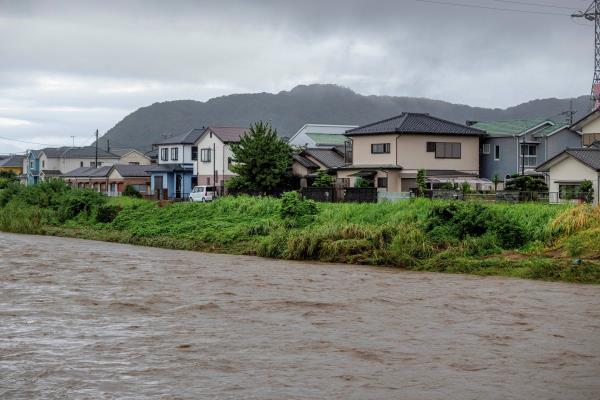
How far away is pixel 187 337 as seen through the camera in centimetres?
1332

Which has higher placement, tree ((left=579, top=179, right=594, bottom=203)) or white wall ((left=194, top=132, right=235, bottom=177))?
white wall ((left=194, top=132, right=235, bottom=177))

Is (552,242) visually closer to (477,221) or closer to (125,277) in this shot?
(477,221)

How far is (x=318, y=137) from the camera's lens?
227 feet

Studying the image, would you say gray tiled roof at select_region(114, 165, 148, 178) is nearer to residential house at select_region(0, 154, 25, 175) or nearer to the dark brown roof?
the dark brown roof

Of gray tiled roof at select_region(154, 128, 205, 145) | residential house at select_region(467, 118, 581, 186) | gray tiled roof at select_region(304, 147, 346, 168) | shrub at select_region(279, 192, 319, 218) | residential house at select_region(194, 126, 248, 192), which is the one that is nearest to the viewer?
shrub at select_region(279, 192, 319, 218)

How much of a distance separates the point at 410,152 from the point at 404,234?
87.4ft

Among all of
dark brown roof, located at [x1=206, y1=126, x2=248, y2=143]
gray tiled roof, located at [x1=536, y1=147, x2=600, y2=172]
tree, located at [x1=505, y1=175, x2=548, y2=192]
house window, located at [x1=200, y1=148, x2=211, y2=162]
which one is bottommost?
tree, located at [x1=505, y1=175, x2=548, y2=192]

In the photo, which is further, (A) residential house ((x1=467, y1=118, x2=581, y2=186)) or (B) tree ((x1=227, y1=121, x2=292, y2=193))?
(A) residential house ((x1=467, y1=118, x2=581, y2=186))

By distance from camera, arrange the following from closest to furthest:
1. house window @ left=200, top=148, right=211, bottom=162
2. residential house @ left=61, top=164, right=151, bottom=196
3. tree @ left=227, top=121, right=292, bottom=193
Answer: tree @ left=227, top=121, right=292, bottom=193 → house window @ left=200, top=148, right=211, bottom=162 → residential house @ left=61, top=164, right=151, bottom=196

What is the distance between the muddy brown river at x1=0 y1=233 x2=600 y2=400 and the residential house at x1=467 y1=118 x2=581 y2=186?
3311 centimetres

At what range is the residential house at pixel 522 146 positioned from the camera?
54125 millimetres

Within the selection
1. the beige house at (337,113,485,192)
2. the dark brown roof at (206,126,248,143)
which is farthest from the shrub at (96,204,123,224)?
the dark brown roof at (206,126,248,143)

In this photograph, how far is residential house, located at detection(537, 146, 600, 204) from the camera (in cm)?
3966

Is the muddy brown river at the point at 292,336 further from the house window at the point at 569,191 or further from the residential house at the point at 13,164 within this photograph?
the residential house at the point at 13,164
